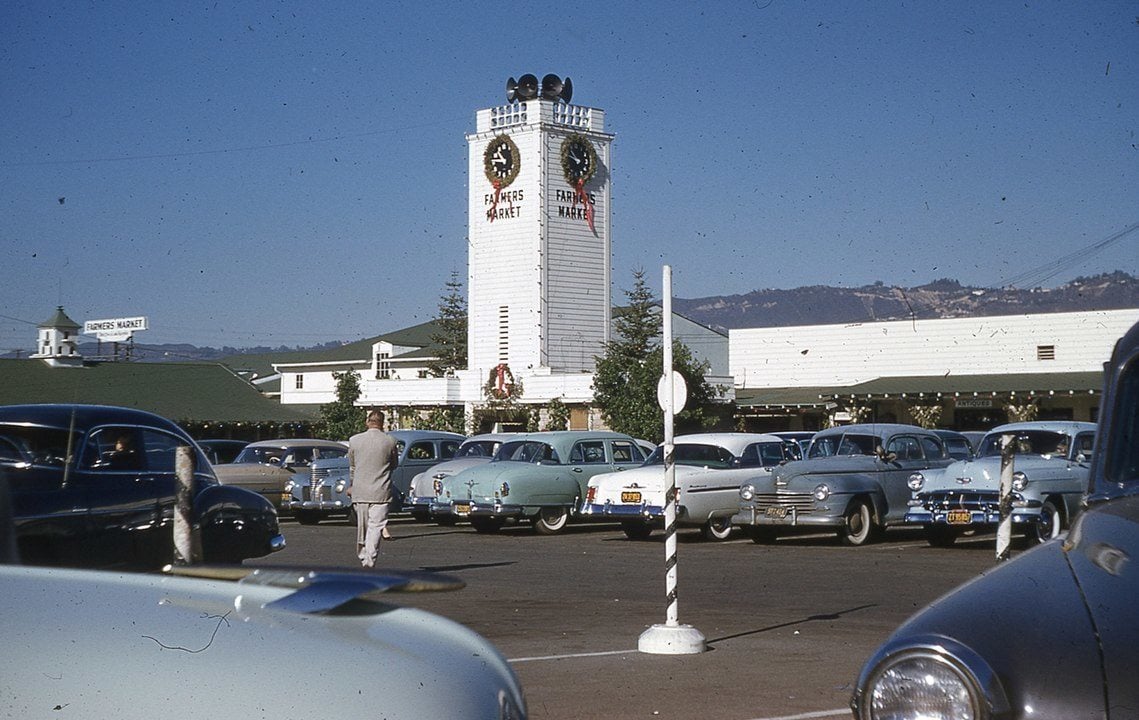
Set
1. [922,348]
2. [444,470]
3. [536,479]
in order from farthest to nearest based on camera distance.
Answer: [922,348]
[444,470]
[536,479]

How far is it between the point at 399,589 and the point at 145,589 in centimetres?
37

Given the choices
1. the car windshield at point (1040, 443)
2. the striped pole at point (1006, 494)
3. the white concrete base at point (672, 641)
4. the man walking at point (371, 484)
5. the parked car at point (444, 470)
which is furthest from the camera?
the parked car at point (444, 470)

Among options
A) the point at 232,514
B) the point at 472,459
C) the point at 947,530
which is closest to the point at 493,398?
the point at 472,459

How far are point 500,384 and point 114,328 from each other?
65.1 meters

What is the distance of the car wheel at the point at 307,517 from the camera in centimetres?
2803

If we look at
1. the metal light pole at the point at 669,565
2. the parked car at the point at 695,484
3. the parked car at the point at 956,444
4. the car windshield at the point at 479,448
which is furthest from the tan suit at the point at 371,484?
the car windshield at the point at 479,448

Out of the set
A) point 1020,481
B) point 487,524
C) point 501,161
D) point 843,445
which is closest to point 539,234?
point 501,161

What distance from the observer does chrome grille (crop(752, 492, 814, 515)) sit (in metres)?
20.4

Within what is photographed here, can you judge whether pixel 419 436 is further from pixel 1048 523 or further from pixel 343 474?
pixel 1048 523

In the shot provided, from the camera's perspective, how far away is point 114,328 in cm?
385

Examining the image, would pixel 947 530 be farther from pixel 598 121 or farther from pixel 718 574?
pixel 598 121

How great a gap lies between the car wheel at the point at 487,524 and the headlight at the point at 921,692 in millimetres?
21914

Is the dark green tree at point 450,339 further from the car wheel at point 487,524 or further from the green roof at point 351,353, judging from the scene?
the car wheel at point 487,524

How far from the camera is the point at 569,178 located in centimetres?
6894
